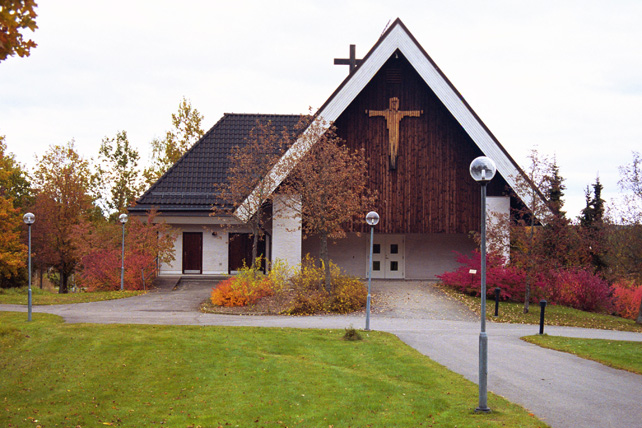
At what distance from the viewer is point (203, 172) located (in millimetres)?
28375

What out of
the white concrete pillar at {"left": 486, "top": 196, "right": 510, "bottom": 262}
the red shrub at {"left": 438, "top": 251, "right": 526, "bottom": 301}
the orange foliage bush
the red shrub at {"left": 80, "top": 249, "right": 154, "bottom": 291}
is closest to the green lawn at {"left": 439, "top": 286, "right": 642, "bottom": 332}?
the red shrub at {"left": 438, "top": 251, "right": 526, "bottom": 301}

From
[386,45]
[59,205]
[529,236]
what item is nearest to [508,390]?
[529,236]

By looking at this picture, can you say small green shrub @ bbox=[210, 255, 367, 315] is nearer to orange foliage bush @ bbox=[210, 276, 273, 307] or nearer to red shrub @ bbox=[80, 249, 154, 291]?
orange foliage bush @ bbox=[210, 276, 273, 307]

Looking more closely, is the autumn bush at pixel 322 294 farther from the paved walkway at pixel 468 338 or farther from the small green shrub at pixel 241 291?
the small green shrub at pixel 241 291

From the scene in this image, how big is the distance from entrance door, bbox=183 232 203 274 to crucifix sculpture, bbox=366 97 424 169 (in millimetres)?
9926

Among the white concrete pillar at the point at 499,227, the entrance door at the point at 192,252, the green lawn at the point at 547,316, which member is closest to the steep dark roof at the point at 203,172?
the entrance door at the point at 192,252

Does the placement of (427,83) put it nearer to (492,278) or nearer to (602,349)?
(492,278)

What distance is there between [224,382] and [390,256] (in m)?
18.6

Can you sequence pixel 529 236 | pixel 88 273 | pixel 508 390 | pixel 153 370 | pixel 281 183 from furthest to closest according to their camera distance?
1. pixel 88 273
2. pixel 281 183
3. pixel 529 236
4. pixel 153 370
5. pixel 508 390

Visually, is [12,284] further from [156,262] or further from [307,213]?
[307,213]

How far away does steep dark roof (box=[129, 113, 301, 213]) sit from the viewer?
26892 mm

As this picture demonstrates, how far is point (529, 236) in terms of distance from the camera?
20.2m

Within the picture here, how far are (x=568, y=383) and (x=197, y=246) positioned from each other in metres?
20.6

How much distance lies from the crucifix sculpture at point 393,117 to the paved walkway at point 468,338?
221 inches
